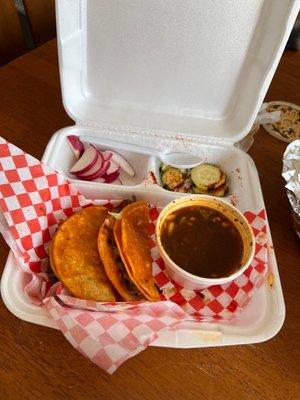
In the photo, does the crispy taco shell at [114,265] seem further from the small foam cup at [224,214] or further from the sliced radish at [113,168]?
the sliced radish at [113,168]

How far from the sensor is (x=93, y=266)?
3.01 ft

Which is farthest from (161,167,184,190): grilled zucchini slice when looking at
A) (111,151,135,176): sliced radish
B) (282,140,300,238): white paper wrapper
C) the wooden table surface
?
the wooden table surface

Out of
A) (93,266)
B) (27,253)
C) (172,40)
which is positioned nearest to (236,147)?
(172,40)

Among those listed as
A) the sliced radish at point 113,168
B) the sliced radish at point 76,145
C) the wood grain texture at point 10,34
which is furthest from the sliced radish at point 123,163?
the wood grain texture at point 10,34

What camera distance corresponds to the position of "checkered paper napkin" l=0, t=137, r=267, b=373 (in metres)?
0.75

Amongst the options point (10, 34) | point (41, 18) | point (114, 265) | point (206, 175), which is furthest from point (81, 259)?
point (41, 18)

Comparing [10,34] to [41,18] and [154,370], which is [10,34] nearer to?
[41,18]

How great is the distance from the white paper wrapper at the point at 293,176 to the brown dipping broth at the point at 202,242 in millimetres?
191

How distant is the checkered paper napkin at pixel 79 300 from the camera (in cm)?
75

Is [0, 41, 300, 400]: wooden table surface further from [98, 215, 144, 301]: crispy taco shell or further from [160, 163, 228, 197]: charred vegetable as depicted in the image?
[160, 163, 228, 197]: charred vegetable

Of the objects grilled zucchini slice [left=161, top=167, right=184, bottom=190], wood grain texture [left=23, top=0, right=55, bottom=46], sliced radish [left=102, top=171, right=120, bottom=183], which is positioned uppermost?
wood grain texture [left=23, top=0, right=55, bottom=46]

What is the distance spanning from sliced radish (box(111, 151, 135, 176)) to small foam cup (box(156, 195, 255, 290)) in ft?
0.97

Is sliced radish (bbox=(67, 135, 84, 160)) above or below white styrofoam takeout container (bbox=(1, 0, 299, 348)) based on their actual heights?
below

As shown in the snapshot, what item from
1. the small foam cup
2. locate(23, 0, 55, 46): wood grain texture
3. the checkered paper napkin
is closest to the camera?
the checkered paper napkin
